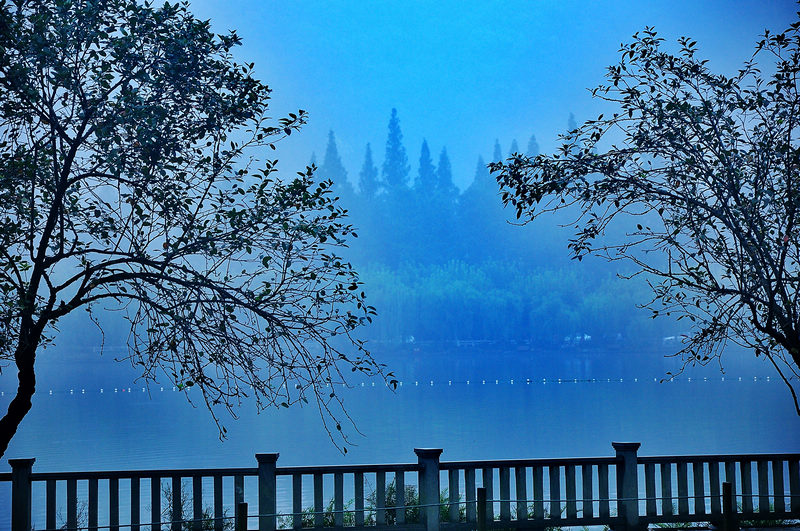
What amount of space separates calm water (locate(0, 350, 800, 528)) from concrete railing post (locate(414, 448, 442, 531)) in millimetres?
15337

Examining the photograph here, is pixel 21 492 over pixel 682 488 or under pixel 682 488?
over

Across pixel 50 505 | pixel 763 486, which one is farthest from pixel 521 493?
pixel 50 505

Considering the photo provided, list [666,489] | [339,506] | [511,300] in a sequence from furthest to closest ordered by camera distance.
A: [511,300]
[666,489]
[339,506]

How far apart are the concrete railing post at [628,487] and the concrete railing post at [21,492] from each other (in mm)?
5648

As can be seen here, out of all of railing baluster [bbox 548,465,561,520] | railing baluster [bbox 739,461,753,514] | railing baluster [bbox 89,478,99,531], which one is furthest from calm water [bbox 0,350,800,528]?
railing baluster [bbox 739,461,753,514]

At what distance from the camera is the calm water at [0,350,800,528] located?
37.9 m

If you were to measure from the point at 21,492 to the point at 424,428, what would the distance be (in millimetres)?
41420

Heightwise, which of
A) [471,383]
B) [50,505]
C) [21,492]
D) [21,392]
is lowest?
[50,505]

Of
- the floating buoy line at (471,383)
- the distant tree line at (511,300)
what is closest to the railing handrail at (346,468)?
the floating buoy line at (471,383)

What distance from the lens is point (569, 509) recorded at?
9.36 m

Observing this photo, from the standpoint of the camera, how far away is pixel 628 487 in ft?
31.7

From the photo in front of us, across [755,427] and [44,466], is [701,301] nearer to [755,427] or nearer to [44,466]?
[44,466]

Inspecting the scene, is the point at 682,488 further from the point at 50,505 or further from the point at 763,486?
the point at 50,505

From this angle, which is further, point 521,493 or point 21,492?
point 521,493
